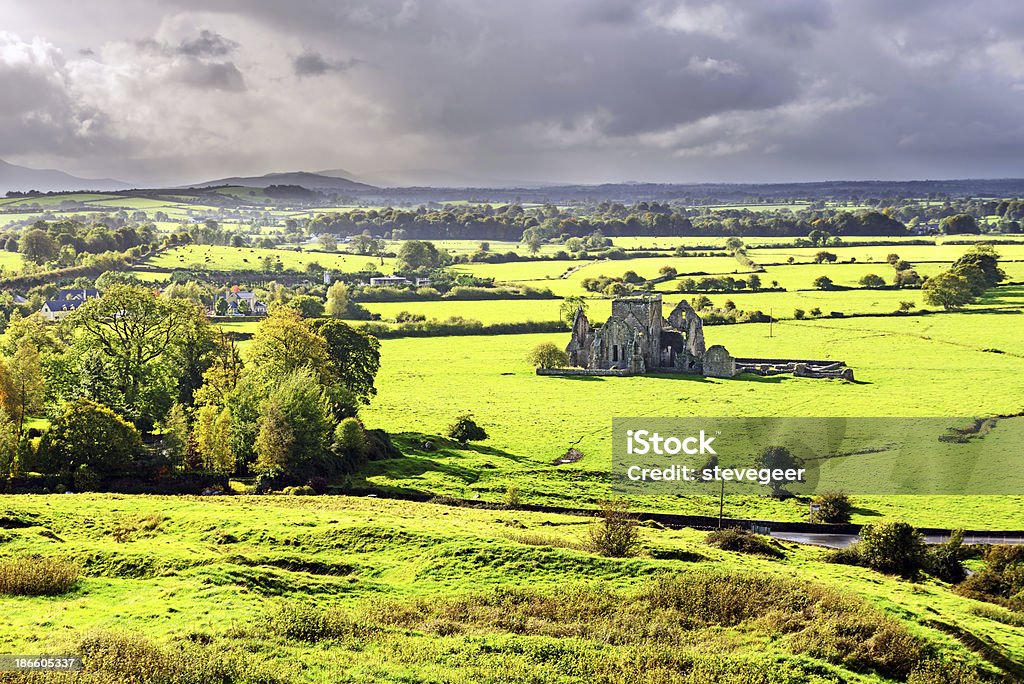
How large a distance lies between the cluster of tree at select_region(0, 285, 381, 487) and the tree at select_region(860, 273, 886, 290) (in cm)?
9739

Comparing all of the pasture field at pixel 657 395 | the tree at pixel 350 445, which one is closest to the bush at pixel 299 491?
the pasture field at pixel 657 395

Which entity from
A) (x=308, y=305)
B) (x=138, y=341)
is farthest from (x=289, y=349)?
(x=308, y=305)

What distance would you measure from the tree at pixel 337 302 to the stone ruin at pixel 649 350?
40.4 meters

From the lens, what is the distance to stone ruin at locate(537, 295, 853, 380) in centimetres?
8112

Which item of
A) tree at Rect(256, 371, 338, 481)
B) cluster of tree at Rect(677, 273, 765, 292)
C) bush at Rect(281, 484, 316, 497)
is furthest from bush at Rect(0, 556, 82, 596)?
cluster of tree at Rect(677, 273, 765, 292)

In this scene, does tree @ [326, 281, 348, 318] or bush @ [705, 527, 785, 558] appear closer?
bush @ [705, 527, 785, 558]

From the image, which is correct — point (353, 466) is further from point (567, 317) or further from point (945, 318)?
point (945, 318)

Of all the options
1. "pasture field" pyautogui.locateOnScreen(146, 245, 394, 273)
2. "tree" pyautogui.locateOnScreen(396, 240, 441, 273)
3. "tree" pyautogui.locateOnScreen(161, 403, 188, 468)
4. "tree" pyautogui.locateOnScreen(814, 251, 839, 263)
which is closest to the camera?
"tree" pyautogui.locateOnScreen(161, 403, 188, 468)

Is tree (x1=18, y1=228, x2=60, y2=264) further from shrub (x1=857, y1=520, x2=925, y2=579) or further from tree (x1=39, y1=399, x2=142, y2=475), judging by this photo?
shrub (x1=857, y1=520, x2=925, y2=579)

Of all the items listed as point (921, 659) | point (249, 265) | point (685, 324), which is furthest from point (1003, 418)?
point (249, 265)

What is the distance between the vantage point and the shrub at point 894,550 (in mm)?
38188

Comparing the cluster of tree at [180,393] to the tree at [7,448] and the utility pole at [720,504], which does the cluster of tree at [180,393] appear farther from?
the utility pole at [720,504]

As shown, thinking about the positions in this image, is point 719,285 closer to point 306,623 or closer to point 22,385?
point 22,385

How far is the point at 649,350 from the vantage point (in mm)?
84000
